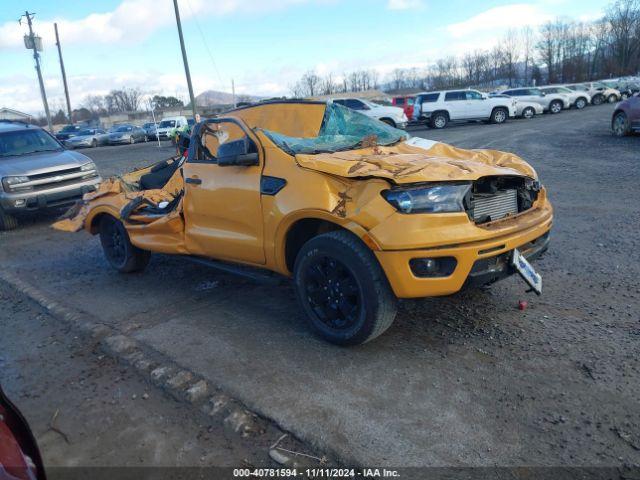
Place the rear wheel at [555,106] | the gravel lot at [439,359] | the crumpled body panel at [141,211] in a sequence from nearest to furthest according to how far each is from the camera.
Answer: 1. the gravel lot at [439,359]
2. the crumpled body panel at [141,211]
3. the rear wheel at [555,106]

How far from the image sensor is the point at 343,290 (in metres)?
3.52

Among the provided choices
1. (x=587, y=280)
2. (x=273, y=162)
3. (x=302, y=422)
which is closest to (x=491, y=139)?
(x=587, y=280)

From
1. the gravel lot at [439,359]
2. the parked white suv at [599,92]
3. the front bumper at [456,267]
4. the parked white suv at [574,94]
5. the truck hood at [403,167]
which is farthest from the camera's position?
the parked white suv at [599,92]

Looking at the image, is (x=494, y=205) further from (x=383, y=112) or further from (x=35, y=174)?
(x=383, y=112)

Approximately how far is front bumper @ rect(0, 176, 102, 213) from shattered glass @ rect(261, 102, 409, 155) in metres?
6.33

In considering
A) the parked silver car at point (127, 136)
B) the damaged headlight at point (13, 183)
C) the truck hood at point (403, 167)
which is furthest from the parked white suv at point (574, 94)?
the truck hood at point (403, 167)

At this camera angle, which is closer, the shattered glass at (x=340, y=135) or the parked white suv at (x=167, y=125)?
the shattered glass at (x=340, y=135)

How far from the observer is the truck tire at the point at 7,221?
8.91 m

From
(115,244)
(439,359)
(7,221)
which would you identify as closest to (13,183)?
(7,221)

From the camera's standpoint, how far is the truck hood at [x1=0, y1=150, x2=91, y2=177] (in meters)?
8.78

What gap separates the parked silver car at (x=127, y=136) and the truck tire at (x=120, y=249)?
108 ft

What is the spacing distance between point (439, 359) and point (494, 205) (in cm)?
112

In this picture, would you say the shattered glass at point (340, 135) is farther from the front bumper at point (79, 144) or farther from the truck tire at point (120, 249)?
the front bumper at point (79, 144)

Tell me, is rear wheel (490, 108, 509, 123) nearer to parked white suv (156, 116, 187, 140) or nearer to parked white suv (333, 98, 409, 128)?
parked white suv (333, 98, 409, 128)
